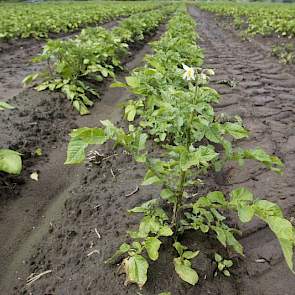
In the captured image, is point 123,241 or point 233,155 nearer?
point 233,155

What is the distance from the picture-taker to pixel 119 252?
2184 millimetres

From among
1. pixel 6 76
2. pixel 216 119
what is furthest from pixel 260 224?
pixel 6 76

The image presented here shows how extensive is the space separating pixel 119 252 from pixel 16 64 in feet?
20.9

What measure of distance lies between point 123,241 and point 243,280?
0.81 m

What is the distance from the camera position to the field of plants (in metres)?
2.10

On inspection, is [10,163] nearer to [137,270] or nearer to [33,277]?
[33,277]

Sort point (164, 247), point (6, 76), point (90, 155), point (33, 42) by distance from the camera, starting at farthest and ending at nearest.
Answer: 1. point (33, 42)
2. point (6, 76)
3. point (90, 155)
4. point (164, 247)

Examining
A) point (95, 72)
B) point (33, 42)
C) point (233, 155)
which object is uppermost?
point (233, 155)

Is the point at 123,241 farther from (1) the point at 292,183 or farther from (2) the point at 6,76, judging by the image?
(2) the point at 6,76

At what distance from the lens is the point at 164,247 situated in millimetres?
2311

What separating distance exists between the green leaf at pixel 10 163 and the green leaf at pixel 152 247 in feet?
4.12

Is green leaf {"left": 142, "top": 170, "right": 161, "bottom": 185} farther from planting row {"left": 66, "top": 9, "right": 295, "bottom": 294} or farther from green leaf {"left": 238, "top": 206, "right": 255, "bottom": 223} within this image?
green leaf {"left": 238, "top": 206, "right": 255, "bottom": 223}

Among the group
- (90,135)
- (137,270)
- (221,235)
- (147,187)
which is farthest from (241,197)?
(147,187)

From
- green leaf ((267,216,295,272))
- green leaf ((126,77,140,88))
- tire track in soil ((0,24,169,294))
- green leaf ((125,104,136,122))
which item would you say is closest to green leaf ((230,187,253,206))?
green leaf ((267,216,295,272))
